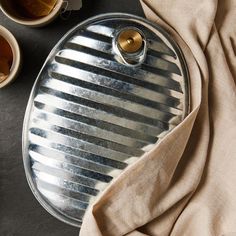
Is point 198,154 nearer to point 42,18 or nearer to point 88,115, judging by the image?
point 88,115

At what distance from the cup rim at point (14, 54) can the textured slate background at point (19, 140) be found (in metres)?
0.04

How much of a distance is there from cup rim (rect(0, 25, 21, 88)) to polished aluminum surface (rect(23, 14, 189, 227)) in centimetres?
4

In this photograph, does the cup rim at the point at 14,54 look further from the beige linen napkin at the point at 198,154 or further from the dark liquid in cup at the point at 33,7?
the beige linen napkin at the point at 198,154

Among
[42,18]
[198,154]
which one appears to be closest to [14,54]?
[42,18]

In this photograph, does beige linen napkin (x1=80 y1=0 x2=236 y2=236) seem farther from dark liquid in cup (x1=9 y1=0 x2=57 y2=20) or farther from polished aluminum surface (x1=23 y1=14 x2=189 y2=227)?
dark liquid in cup (x1=9 y1=0 x2=57 y2=20)

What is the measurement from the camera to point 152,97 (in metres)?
0.66

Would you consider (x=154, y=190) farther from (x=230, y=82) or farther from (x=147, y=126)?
(x=230, y=82)

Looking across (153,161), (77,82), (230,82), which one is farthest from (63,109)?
(230,82)

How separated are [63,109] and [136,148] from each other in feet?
0.39

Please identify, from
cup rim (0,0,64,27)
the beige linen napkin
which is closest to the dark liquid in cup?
cup rim (0,0,64,27)

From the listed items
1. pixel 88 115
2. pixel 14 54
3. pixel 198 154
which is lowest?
pixel 198 154

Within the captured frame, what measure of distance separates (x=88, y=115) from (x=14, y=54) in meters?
0.14

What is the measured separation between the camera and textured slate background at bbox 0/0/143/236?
70 cm

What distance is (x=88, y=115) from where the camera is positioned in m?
0.65
